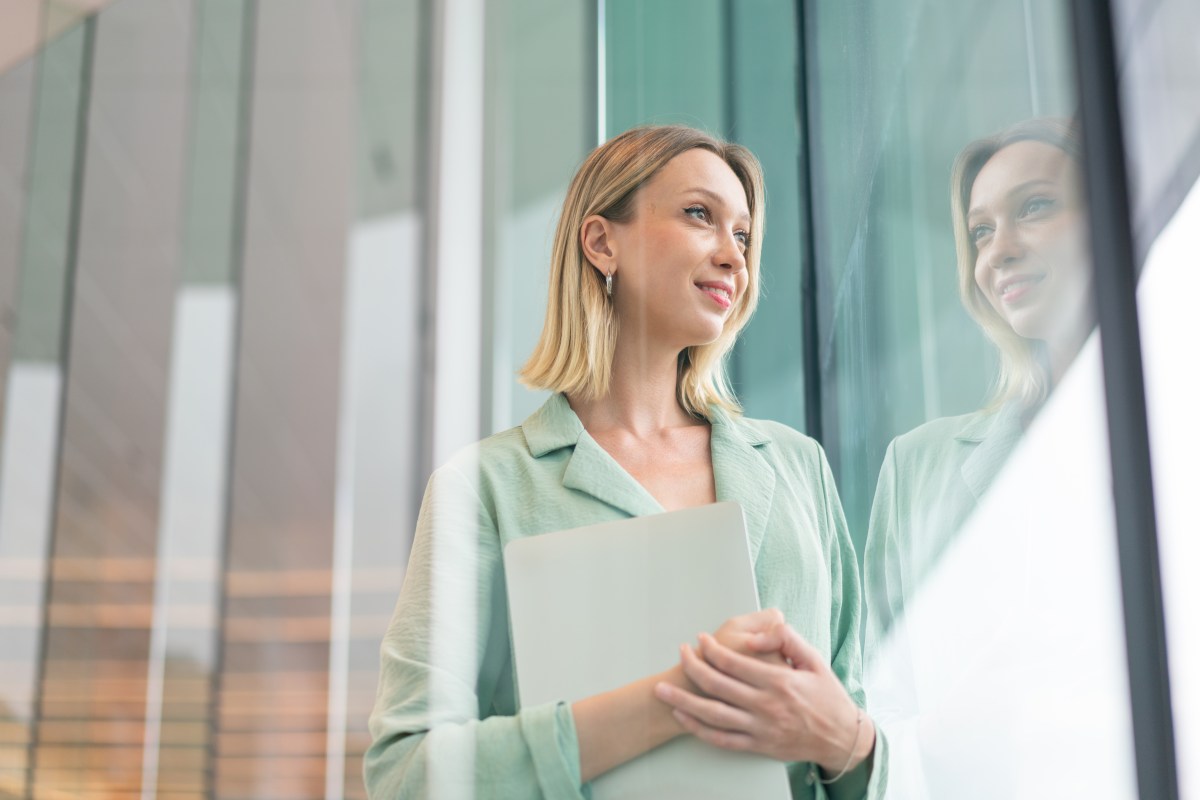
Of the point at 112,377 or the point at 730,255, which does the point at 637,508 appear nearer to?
the point at 730,255

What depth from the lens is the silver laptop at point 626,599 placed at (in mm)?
1010

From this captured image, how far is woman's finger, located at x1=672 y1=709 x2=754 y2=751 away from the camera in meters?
0.96

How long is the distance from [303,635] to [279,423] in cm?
80

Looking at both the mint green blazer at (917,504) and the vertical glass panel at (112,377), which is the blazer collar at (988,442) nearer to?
→ the mint green blazer at (917,504)

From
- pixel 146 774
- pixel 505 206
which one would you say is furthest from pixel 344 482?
pixel 505 206

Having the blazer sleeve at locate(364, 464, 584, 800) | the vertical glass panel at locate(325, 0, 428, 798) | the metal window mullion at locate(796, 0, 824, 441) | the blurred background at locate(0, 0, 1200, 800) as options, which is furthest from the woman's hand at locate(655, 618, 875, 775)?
the vertical glass panel at locate(325, 0, 428, 798)

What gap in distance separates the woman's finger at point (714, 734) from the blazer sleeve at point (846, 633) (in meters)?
0.11

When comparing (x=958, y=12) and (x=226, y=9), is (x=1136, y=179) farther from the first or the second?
(x=226, y=9)

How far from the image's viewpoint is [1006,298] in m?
1.10

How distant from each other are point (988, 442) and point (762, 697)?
13.5 inches

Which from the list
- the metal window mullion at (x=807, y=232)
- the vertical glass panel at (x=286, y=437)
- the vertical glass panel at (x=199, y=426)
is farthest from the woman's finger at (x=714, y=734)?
the vertical glass panel at (x=286, y=437)

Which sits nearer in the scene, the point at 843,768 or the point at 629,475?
the point at 843,768

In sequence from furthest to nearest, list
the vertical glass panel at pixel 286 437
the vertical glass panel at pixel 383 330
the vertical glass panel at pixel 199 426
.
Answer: the vertical glass panel at pixel 286 437 < the vertical glass panel at pixel 199 426 < the vertical glass panel at pixel 383 330

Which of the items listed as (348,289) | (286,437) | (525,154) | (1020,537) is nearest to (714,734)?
(1020,537)
